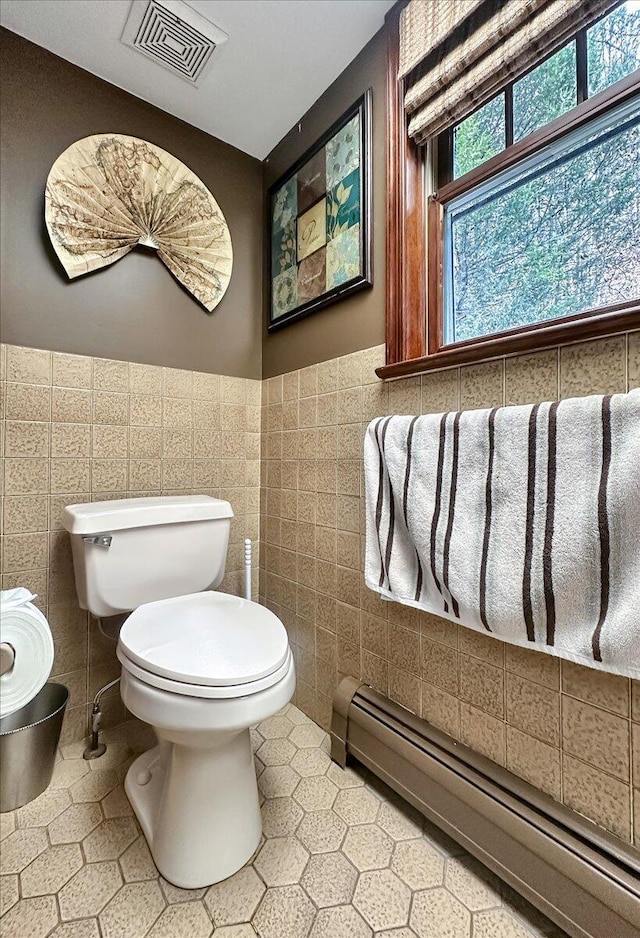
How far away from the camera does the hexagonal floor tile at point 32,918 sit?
772mm

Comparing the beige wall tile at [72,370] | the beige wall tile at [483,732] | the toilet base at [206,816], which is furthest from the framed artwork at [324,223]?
the toilet base at [206,816]

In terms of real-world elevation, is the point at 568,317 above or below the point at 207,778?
above

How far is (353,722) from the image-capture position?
46.1 inches

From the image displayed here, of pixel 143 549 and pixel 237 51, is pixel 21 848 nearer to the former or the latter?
pixel 143 549

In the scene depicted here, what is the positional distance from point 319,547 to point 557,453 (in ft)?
2.73

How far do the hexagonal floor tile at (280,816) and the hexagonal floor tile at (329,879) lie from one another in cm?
11

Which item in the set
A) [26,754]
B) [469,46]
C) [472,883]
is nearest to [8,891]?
[26,754]

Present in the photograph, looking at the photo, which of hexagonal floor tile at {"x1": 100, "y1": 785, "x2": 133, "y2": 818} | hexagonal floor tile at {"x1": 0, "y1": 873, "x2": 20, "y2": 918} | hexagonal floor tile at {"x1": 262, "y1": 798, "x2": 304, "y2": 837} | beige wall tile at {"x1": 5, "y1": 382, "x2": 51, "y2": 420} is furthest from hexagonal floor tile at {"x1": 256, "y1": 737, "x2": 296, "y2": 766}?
beige wall tile at {"x1": 5, "y1": 382, "x2": 51, "y2": 420}

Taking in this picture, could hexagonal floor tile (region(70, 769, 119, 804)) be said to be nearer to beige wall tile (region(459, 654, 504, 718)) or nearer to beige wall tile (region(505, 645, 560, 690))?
beige wall tile (region(459, 654, 504, 718))

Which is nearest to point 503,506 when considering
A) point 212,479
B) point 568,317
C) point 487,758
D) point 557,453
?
point 557,453

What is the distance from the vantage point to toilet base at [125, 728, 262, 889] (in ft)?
2.87

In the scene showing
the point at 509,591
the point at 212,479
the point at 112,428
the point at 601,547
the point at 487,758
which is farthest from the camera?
the point at 212,479

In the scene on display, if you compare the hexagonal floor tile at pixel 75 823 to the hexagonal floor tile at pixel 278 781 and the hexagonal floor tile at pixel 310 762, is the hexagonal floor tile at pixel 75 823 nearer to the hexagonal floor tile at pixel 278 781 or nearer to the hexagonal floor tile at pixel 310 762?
the hexagonal floor tile at pixel 278 781

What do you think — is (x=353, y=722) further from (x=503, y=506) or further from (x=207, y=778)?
(x=503, y=506)
